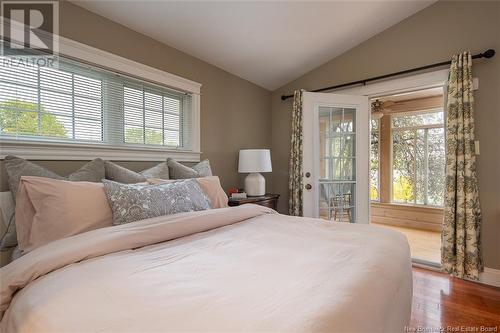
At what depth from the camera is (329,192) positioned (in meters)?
3.45

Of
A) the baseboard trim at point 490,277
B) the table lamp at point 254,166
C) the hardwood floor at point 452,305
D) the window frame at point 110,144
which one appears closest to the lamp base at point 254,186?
the table lamp at point 254,166

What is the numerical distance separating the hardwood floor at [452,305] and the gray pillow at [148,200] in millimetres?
1698

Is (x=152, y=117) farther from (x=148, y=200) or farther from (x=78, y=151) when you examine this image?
(x=148, y=200)

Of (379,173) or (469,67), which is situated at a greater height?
(469,67)

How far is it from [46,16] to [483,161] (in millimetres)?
3912

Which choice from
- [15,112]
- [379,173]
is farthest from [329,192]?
[15,112]

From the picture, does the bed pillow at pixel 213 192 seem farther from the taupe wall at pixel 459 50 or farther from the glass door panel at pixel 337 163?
the taupe wall at pixel 459 50

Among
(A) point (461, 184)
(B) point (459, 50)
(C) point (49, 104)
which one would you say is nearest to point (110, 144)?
(C) point (49, 104)

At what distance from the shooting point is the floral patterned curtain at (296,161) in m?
3.53

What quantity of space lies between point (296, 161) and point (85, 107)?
8.12 ft

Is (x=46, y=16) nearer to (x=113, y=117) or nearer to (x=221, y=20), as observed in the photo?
(x=113, y=117)

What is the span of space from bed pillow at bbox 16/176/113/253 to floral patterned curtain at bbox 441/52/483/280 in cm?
307

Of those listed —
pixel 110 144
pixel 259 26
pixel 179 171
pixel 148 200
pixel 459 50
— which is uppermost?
pixel 259 26

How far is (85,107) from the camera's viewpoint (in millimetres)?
2178
